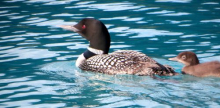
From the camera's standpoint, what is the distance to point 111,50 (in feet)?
33.2

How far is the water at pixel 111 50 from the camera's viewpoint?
705cm

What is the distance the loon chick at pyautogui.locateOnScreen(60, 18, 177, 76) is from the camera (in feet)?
26.4

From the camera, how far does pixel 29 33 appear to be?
37.3ft

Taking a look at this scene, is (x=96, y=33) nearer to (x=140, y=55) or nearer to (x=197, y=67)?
(x=140, y=55)

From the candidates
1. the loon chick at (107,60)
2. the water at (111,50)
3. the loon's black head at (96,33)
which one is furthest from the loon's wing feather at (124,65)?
the loon's black head at (96,33)

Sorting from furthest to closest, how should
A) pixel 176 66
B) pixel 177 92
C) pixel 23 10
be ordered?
pixel 23 10
pixel 176 66
pixel 177 92

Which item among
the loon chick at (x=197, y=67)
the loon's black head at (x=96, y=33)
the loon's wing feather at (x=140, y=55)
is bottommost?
the loon chick at (x=197, y=67)

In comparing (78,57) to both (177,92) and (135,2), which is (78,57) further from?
(135,2)

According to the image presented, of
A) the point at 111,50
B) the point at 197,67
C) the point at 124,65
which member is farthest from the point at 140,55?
the point at 111,50

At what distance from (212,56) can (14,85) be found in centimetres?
347

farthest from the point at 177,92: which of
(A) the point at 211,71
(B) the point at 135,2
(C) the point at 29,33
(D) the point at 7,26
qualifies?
(B) the point at 135,2

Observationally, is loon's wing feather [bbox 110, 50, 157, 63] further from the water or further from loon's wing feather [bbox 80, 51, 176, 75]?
the water

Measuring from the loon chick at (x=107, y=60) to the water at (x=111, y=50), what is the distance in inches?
5.1

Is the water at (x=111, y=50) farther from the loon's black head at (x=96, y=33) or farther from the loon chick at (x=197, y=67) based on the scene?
the loon's black head at (x=96, y=33)
